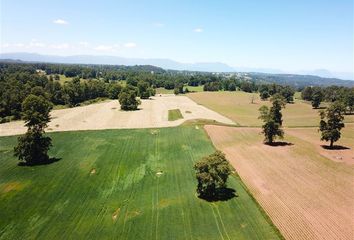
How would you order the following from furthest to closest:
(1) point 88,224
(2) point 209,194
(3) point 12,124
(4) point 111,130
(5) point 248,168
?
(3) point 12,124, (4) point 111,130, (5) point 248,168, (2) point 209,194, (1) point 88,224

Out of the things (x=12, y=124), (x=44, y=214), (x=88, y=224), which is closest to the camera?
(x=88, y=224)

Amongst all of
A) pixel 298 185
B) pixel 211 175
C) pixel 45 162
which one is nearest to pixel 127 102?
pixel 45 162

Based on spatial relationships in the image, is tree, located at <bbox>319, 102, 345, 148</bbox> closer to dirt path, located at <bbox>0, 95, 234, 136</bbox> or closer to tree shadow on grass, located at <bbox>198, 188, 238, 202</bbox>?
tree shadow on grass, located at <bbox>198, 188, 238, 202</bbox>

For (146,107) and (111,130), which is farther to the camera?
(146,107)

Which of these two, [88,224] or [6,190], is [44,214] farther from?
[6,190]

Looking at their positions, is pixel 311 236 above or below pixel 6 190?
above

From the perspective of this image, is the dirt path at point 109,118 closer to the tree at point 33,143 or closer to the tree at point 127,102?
the tree at point 127,102

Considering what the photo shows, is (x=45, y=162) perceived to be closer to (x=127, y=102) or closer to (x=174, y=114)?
(x=174, y=114)

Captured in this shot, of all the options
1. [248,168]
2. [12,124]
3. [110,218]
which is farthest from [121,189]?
[12,124]
